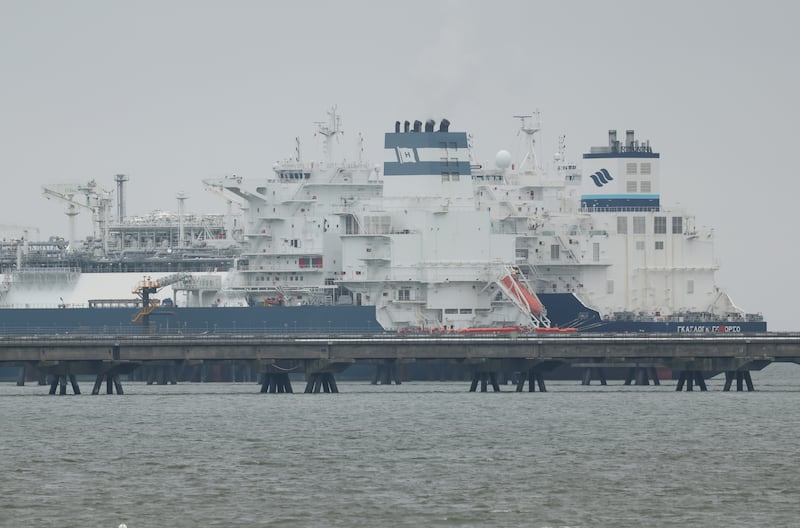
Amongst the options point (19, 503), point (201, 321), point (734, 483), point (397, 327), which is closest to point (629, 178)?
point (397, 327)

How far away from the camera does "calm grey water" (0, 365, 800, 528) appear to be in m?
42.3

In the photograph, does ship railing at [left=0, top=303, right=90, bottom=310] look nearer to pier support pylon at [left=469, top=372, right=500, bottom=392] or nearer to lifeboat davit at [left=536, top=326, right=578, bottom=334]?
lifeboat davit at [left=536, top=326, right=578, bottom=334]

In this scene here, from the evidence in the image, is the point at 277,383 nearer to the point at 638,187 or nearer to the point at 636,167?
the point at 638,187

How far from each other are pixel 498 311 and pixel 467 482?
5135cm

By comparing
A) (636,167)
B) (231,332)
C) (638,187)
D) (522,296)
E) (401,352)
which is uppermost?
(636,167)

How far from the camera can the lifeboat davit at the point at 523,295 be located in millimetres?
97000

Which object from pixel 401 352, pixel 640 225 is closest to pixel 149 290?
pixel 401 352

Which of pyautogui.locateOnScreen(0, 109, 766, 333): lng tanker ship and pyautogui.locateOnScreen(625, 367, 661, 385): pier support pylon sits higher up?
pyautogui.locateOnScreen(0, 109, 766, 333): lng tanker ship

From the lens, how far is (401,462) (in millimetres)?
51750

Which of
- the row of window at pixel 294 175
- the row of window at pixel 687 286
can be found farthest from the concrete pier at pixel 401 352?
the row of window at pixel 294 175

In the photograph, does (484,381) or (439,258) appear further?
(439,258)

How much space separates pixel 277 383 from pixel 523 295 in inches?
710

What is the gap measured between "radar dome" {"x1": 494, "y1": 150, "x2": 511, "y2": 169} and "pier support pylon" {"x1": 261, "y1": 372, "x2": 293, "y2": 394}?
27909 mm

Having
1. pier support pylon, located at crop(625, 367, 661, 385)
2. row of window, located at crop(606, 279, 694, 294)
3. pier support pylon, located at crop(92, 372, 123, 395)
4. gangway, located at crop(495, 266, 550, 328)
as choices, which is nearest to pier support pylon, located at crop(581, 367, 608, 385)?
pier support pylon, located at crop(625, 367, 661, 385)
